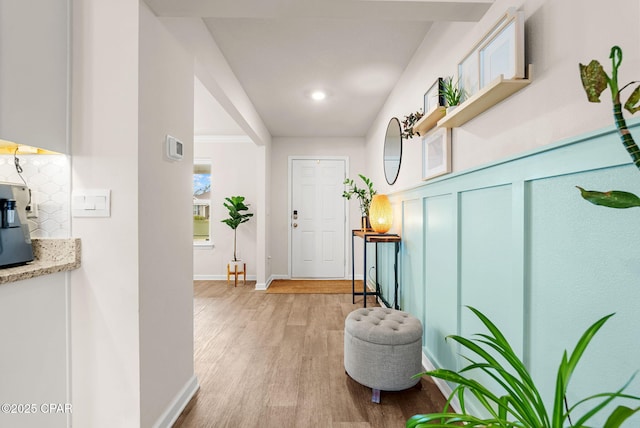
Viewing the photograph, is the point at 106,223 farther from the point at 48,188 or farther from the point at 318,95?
the point at 318,95

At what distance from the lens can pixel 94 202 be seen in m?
1.45

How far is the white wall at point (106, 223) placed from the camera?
144cm

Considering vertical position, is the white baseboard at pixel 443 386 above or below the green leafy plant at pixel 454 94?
below

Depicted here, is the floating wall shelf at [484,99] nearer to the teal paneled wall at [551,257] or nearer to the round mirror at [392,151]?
the teal paneled wall at [551,257]

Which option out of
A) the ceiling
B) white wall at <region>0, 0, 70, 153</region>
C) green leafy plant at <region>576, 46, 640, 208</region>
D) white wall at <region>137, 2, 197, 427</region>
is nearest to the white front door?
the ceiling

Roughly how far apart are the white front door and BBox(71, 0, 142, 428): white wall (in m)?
4.02

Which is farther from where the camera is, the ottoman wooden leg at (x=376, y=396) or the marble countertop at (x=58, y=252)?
the ottoman wooden leg at (x=376, y=396)

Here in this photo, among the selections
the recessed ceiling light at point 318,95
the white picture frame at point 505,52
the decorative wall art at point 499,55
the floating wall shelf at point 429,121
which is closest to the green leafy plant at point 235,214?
the recessed ceiling light at point 318,95

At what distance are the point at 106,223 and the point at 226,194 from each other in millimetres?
4059

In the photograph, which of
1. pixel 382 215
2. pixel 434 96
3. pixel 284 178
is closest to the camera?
pixel 434 96

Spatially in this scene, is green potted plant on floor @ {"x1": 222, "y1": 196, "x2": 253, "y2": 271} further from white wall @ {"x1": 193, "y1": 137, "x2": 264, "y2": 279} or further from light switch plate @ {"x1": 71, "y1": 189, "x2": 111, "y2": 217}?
light switch plate @ {"x1": 71, "y1": 189, "x2": 111, "y2": 217}

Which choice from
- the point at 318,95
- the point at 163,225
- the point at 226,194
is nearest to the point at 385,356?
the point at 163,225

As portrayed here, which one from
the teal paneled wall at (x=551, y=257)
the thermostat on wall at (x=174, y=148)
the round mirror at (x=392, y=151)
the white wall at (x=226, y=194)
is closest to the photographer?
the teal paneled wall at (x=551, y=257)

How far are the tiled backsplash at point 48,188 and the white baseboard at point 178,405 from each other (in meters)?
1.01
